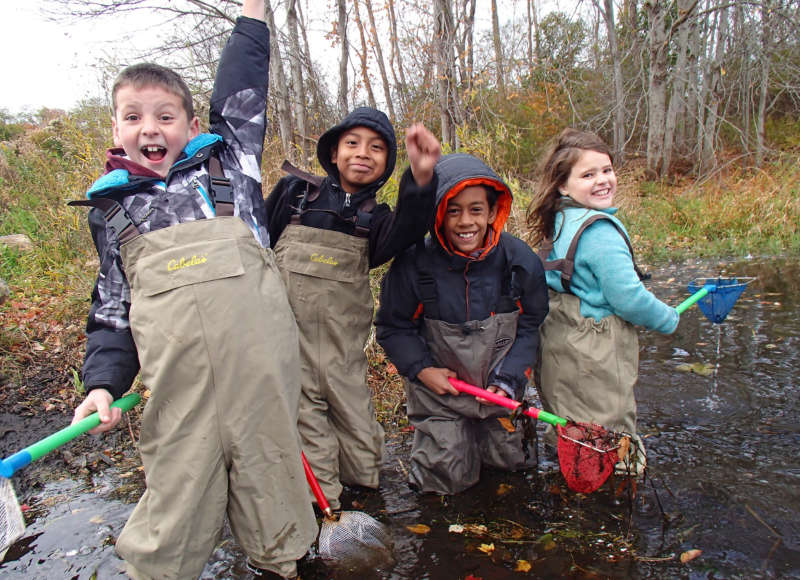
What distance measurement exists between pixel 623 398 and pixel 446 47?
477 centimetres

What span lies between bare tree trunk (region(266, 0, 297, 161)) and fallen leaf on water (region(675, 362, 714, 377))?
5.53 metres

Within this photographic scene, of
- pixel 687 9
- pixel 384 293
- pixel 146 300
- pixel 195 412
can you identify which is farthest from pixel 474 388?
pixel 687 9

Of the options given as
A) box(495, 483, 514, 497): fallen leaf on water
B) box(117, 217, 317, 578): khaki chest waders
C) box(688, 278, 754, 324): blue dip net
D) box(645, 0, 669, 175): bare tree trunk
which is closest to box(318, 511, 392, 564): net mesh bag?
box(117, 217, 317, 578): khaki chest waders

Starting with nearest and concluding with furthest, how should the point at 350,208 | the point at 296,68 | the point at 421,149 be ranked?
the point at 421,149
the point at 350,208
the point at 296,68

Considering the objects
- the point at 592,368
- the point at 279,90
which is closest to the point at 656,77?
the point at 279,90

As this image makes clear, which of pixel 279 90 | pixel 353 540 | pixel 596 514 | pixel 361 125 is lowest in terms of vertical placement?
pixel 596 514

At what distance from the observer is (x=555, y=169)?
2891 millimetres

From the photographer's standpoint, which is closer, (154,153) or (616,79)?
(154,153)

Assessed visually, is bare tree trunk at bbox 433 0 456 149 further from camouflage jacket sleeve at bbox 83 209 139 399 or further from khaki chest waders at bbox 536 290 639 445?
camouflage jacket sleeve at bbox 83 209 139 399

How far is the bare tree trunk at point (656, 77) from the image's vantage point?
32.9 feet

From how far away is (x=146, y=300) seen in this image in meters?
1.84

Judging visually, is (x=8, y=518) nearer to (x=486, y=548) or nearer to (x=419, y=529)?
(x=419, y=529)

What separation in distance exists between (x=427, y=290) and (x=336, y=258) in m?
0.46

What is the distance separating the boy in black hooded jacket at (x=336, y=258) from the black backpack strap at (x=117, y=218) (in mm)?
781
